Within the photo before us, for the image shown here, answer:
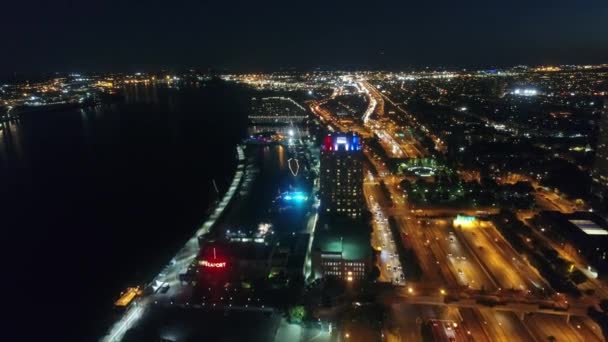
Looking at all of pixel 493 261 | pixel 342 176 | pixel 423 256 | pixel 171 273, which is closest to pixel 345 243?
pixel 423 256

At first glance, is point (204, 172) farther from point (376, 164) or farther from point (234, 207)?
point (376, 164)

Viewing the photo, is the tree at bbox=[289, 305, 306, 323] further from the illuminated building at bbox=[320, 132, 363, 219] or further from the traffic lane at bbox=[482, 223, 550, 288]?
the traffic lane at bbox=[482, 223, 550, 288]

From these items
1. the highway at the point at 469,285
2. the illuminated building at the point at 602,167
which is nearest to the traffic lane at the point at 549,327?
the highway at the point at 469,285

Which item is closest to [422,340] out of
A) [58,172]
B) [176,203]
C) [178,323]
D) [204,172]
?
[178,323]

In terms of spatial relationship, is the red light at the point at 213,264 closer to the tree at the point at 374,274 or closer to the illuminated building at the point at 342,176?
the tree at the point at 374,274

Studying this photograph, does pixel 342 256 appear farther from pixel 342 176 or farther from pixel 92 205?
pixel 92 205

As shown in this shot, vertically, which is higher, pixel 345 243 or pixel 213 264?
pixel 345 243

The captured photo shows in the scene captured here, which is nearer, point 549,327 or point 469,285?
point 549,327
